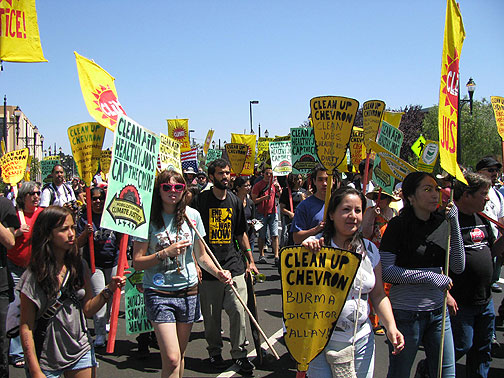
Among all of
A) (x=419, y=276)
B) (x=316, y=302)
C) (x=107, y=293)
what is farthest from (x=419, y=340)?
(x=107, y=293)

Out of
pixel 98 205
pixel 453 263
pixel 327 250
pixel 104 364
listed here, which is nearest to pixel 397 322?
pixel 453 263

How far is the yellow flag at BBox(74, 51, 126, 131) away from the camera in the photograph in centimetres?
392

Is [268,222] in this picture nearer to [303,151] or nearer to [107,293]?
[303,151]

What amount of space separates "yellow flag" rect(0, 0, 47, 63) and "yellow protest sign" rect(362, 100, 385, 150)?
4.72 m

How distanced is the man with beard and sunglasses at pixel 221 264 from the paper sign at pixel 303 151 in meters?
2.49

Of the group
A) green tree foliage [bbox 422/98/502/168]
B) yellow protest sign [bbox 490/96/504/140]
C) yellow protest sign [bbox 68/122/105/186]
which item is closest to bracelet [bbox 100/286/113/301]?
yellow protest sign [bbox 68/122/105/186]

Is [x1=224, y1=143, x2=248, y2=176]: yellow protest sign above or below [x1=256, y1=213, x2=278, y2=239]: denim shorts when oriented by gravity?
above

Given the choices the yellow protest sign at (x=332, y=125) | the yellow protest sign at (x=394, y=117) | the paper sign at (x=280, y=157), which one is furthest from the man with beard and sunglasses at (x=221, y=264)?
the paper sign at (x=280, y=157)

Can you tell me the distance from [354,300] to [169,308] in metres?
1.56

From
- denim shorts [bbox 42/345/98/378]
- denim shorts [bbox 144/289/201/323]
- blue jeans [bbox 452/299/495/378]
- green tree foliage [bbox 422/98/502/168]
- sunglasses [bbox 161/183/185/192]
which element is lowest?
blue jeans [bbox 452/299/495/378]

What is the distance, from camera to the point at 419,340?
137 inches

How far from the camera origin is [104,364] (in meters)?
5.21

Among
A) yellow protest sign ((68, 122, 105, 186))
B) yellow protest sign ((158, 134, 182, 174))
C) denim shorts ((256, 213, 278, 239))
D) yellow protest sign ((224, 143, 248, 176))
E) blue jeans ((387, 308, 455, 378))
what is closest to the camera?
blue jeans ((387, 308, 455, 378))

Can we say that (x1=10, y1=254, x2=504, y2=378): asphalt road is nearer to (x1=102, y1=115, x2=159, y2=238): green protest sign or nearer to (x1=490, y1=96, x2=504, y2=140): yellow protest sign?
(x1=102, y1=115, x2=159, y2=238): green protest sign
